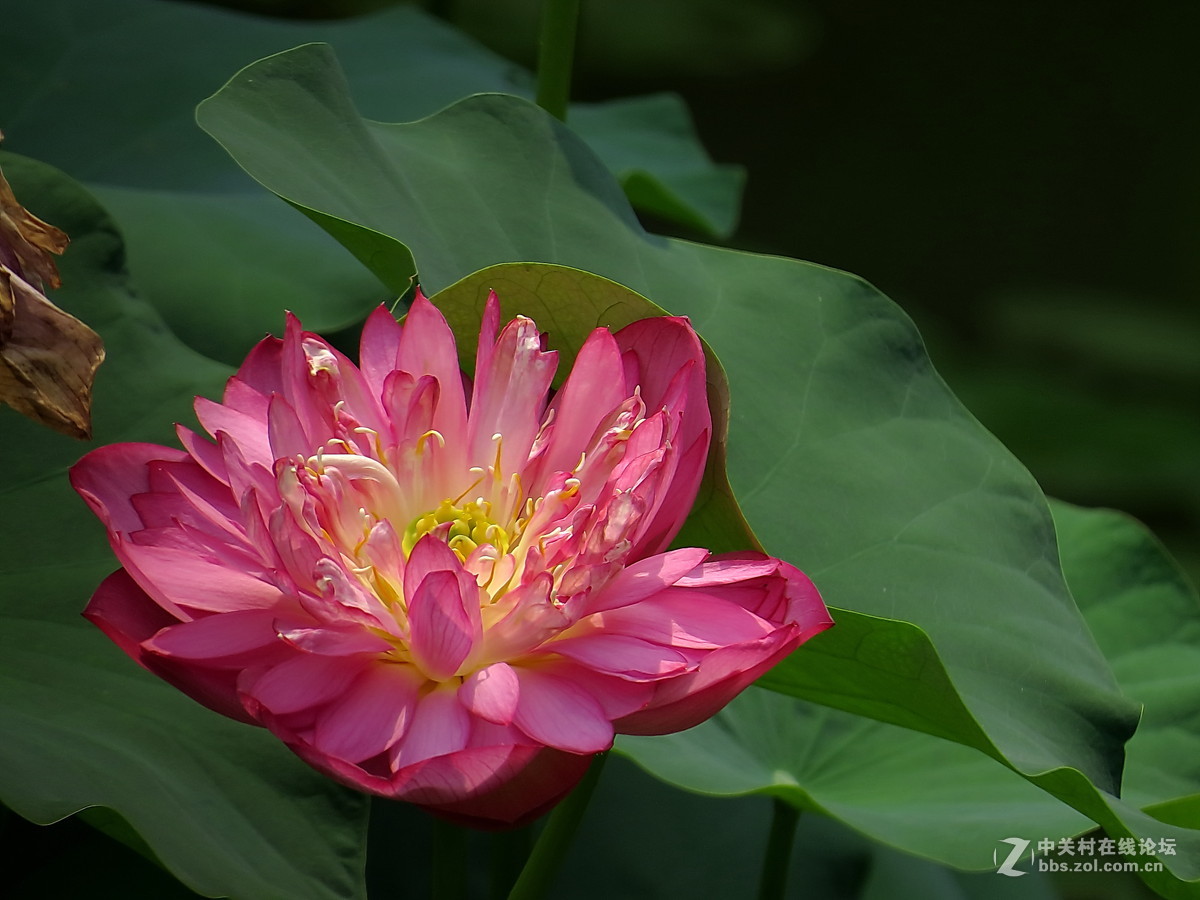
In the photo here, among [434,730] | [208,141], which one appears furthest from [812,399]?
[208,141]

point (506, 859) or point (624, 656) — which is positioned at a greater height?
point (624, 656)

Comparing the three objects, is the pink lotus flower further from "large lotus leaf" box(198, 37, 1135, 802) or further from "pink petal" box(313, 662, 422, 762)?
"large lotus leaf" box(198, 37, 1135, 802)

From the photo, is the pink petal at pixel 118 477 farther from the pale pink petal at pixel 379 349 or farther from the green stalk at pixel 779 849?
the green stalk at pixel 779 849

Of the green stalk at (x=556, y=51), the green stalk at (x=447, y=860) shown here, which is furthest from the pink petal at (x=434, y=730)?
the green stalk at (x=556, y=51)

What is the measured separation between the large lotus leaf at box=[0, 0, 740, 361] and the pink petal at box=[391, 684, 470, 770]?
23 cm

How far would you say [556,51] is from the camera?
72cm

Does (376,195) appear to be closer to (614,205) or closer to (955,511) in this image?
(614,205)

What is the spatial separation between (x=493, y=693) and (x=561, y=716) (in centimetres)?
2

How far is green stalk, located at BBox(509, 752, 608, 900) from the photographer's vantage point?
47 centimetres

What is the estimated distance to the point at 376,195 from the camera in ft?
1.89

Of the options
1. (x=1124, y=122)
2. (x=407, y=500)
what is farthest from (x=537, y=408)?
(x=1124, y=122)

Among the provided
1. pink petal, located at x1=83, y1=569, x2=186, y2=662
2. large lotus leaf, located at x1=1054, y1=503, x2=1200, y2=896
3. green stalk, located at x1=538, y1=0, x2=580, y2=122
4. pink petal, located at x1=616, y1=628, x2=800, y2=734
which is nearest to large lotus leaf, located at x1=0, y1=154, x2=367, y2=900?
pink petal, located at x1=83, y1=569, x2=186, y2=662

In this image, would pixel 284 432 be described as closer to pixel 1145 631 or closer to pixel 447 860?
pixel 447 860

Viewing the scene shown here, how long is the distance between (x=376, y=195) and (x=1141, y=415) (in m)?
2.22
